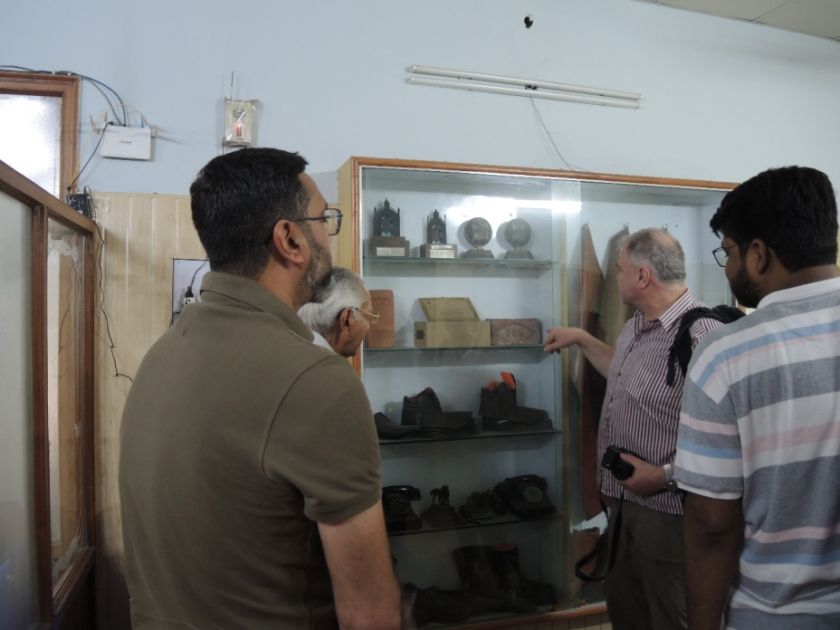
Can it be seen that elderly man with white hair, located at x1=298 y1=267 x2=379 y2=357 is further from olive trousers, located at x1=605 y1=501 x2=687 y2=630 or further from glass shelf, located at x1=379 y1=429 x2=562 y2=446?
olive trousers, located at x1=605 y1=501 x2=687 y2=630

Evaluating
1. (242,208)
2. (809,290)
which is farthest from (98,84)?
(809,290)

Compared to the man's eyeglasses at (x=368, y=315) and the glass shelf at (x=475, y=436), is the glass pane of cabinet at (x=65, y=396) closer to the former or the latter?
the man's eyeglasses at (x=368, y=315)

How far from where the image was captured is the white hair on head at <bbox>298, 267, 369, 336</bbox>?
6.01 ft

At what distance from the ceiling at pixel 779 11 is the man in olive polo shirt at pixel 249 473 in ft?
9.54

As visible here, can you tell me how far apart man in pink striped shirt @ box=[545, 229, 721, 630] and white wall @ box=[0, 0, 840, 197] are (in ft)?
3.06

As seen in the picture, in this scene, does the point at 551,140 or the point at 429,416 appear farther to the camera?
the point at 551,140

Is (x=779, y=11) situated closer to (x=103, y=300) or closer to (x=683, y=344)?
(x=683, y=344)

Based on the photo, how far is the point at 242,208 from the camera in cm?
93

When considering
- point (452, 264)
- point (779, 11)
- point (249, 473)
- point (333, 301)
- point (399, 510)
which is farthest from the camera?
point (779, 11)

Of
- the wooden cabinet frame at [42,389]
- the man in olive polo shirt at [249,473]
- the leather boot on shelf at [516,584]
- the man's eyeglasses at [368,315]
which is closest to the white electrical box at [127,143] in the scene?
the wooden cabinet frame at [42,389]

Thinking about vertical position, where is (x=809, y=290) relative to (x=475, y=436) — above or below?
above

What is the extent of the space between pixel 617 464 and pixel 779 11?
8.63 ft

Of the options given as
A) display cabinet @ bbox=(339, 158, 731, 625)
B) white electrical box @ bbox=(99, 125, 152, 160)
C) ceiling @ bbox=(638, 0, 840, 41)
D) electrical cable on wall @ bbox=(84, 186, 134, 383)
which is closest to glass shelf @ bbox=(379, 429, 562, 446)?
display cabinet @ bbox=(339, 158, 731, 625)

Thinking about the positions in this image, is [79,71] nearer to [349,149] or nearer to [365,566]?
[349,149]
